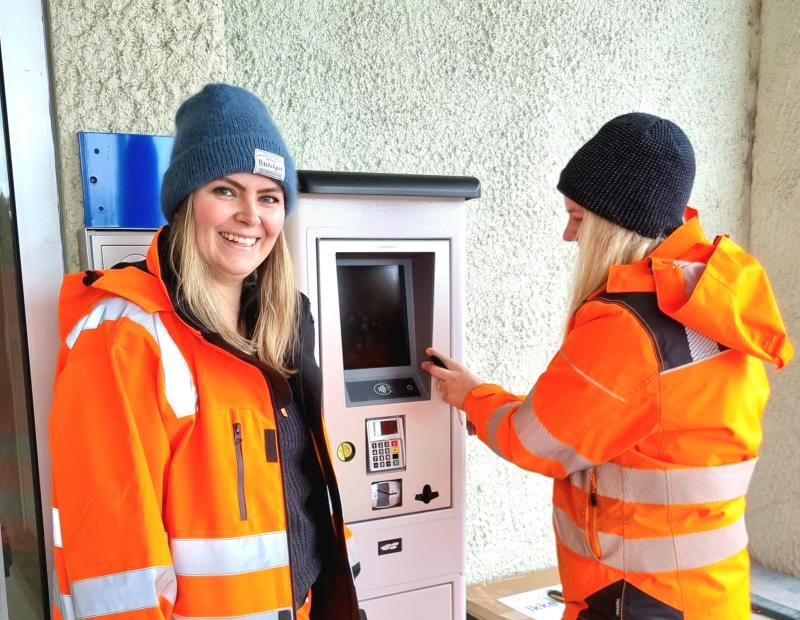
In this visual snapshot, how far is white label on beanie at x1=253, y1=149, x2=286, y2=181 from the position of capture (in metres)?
1.36

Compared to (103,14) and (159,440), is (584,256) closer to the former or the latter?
(159,440)

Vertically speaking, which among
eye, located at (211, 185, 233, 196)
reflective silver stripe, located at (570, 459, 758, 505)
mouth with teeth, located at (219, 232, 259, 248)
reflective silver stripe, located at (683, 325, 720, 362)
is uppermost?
eye, located at (211, 185, 233, 196)

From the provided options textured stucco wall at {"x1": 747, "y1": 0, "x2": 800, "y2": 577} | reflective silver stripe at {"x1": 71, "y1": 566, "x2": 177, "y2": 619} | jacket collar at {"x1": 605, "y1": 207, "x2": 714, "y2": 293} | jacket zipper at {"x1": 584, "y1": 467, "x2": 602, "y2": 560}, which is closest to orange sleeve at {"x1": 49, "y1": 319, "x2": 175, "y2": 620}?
reflective silver stripe at {"x1": 71, "y1": 566, "x2": 177, "y2": 619}

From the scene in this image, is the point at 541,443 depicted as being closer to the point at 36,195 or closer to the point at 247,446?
the point at 247,446

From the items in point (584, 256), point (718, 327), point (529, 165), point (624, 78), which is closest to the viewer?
point (718, 327)

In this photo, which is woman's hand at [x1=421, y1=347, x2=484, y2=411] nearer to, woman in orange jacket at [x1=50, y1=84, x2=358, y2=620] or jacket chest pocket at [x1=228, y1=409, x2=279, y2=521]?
woman in orange jacket at [x1=50, y1=84, x2=358, y2=620]

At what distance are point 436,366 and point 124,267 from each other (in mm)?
995

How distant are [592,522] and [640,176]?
86cm

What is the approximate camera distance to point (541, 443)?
1.56 metres

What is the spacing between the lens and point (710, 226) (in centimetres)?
352

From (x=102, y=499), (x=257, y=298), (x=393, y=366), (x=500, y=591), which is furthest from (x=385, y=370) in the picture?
(x=500, y=591)

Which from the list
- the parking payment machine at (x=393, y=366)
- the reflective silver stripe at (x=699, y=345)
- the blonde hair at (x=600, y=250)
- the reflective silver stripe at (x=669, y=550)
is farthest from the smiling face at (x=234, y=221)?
the reflective silver stripe at (x=669, y=550)

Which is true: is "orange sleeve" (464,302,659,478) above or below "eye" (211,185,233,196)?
below

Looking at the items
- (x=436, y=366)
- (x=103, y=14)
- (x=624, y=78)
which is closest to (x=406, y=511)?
(x=436, y=366)
